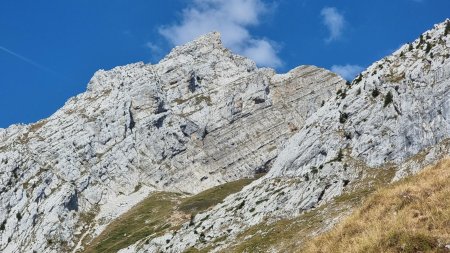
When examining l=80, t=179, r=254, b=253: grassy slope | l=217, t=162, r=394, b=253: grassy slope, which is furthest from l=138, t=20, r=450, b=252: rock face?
l=80, t=179, r=254, b=253: grassy slope

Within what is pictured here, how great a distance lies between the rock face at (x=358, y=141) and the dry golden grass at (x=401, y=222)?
62522mm

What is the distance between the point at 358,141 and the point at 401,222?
90.6 m

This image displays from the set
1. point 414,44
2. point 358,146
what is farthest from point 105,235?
point 414,44

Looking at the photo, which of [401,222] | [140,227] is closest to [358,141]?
[401,222]

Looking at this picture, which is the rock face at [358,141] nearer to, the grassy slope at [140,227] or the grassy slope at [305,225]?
the grassy slope at [305,225]

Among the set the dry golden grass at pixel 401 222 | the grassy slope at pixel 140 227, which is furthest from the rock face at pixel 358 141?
the dry golden grass at pixel 401 222

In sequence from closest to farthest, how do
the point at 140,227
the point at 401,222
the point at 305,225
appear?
1. the point at 401,222
2. the point at 305,225
3. the point at 140,227

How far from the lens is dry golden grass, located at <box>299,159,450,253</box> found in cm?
1736

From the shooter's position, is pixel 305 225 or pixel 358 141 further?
pixel 358 141

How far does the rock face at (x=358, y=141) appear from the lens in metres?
95.8

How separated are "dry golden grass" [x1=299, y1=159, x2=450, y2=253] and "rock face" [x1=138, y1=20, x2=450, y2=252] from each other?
62522 millimetres

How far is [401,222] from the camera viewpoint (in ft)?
61.9

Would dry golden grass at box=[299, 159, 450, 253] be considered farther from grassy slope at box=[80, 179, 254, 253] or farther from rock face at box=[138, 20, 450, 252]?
grassy slope at box=[80, 179, 254, 253]

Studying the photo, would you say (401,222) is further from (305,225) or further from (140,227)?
(140,227)
